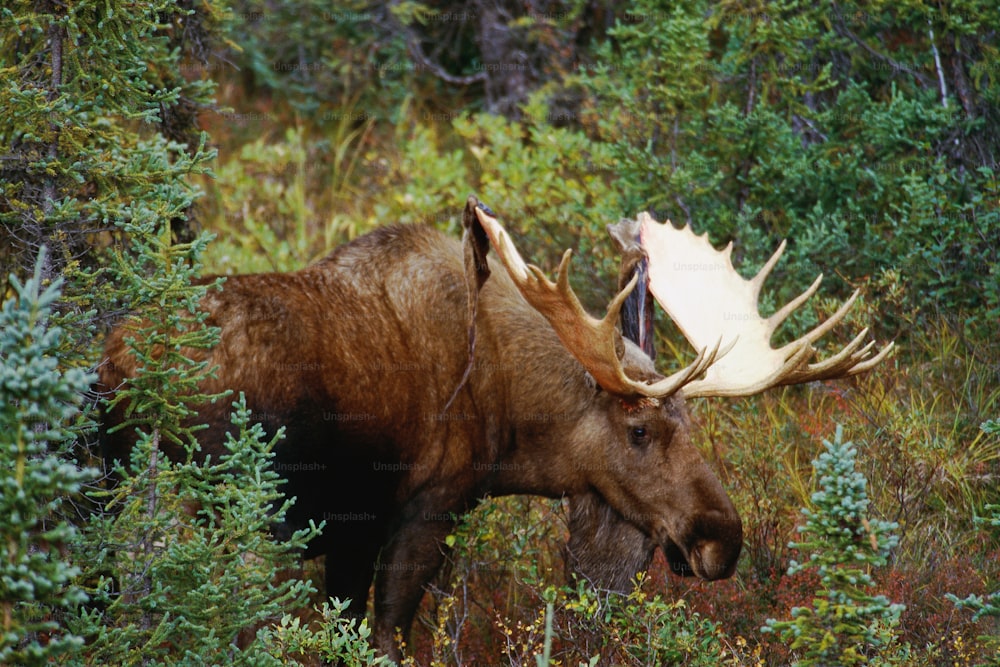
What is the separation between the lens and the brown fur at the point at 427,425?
480 centimetres

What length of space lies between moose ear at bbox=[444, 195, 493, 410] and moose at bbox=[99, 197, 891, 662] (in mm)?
10

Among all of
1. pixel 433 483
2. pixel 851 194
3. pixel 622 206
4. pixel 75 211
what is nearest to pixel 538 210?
pixel 622 206

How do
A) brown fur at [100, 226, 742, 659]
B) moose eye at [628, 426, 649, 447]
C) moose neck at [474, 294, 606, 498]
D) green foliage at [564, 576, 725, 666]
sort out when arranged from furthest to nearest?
moose neck at [474, 294, 606, 498]
moose eye at [628, 426, 649, 447]
brown fur at [100, 226, 742, 659]
green foliage at [564, 576, 725, 666]

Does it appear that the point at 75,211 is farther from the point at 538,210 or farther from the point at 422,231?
the point at 538,210

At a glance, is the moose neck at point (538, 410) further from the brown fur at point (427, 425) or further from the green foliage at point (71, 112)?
the green foliage at point (71, 112)

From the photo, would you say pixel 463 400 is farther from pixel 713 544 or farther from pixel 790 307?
pixel 790 307

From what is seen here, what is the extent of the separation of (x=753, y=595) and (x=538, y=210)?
3.67m

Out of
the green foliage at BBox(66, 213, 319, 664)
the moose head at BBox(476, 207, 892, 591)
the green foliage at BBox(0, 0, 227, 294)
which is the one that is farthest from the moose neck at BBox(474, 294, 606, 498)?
the green foliage at BBox(0, 0, 227, 294)

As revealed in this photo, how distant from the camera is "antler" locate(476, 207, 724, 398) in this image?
485 centimetres

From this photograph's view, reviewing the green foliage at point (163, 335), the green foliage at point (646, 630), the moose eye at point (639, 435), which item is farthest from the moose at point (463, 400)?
the green foliage at point (163, 335)

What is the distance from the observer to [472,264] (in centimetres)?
509

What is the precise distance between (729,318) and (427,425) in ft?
5.67

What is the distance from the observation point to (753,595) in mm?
5402

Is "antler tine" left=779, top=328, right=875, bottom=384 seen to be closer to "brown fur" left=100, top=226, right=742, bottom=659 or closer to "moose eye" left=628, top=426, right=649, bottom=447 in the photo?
"brown fur" left=100, top=226, right=742, bottom=659
